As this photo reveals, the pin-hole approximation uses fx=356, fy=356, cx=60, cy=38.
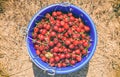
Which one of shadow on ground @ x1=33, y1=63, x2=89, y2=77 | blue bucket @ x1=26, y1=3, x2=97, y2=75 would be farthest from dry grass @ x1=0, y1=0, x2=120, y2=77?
blue bucket @ x1=26, y1=3, x2=97, y2=75

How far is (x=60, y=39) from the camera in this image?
8.16 ft

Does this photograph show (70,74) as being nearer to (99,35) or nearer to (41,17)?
(99,35)

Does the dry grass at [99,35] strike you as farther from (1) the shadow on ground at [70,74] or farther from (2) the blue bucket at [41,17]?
(2) the blue bucket at [41,17]

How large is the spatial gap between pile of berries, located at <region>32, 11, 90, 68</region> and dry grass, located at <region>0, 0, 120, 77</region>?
315 mm

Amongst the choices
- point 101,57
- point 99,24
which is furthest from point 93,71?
point 99,24

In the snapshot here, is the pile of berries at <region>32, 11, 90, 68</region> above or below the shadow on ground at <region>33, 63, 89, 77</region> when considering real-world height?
above

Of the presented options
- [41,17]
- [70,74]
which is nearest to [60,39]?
[41,17]

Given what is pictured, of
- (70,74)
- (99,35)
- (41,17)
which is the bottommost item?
(70,74)

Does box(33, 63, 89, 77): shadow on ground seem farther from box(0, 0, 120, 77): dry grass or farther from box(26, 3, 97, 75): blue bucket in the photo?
box(26, 3, 97, 75): blue bucket

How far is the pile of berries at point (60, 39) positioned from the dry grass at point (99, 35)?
0.31 m

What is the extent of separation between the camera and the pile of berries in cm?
247

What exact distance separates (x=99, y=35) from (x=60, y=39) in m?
0.46

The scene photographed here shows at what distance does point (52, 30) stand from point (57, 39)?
7cm

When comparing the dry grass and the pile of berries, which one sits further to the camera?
the dry grass
